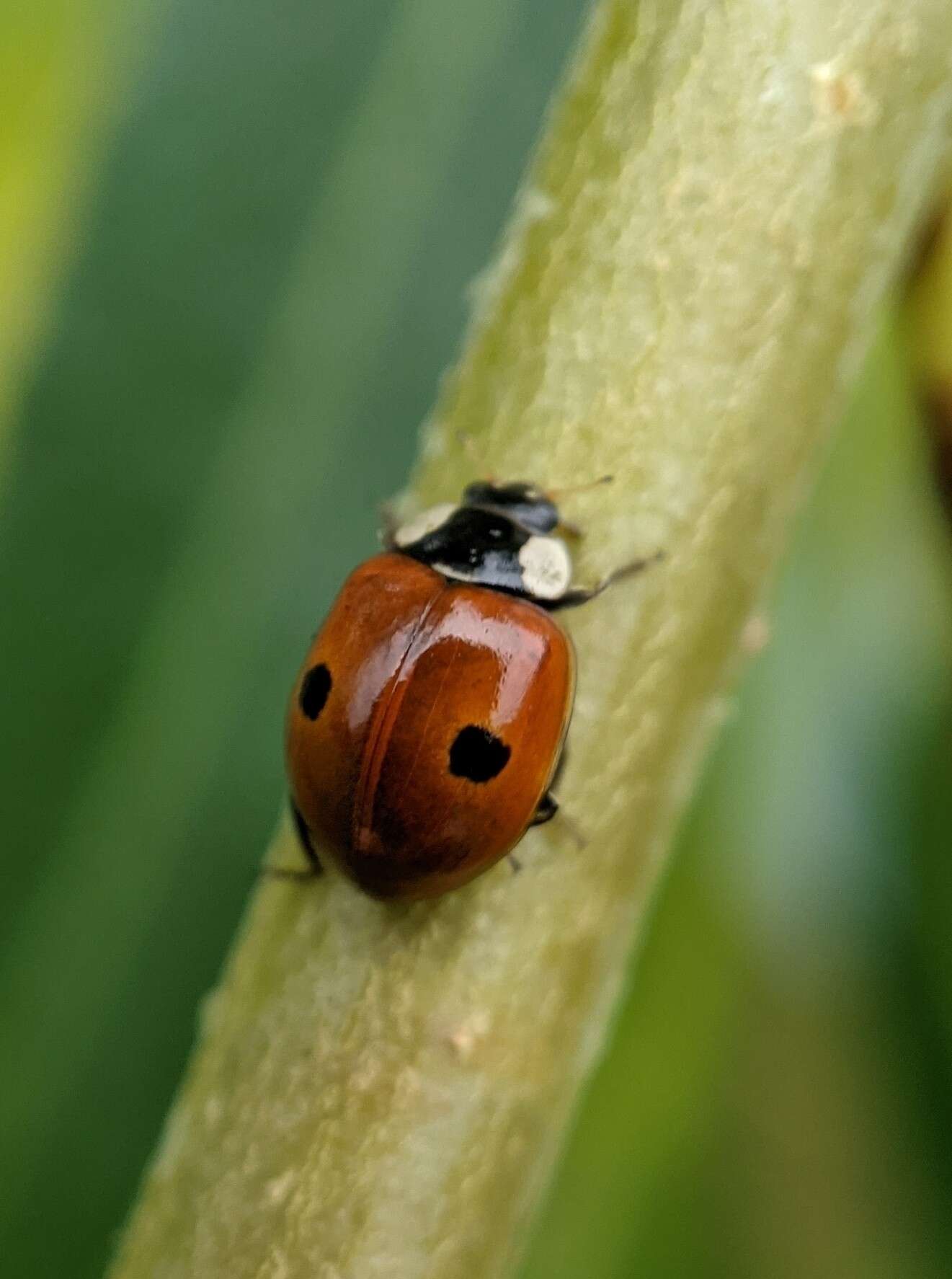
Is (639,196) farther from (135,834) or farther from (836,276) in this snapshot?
(135,834)

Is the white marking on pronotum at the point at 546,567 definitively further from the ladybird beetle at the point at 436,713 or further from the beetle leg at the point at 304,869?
the beetle leg at the point at 304,869

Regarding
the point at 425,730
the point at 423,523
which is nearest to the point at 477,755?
the point at 425,730

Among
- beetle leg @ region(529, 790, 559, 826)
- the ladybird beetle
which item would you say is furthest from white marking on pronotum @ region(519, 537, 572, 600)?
beetle leg @ region(529, 790, 559, 826)

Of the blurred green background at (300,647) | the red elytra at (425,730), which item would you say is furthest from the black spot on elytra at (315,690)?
the blurred green background at (300,647)

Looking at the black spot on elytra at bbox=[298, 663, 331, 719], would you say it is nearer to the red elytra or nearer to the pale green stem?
the red elytra

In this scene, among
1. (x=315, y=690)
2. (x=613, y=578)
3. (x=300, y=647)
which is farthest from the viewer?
(x=300, y=647)

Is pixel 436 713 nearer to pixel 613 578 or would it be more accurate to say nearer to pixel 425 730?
pixel 425 730
